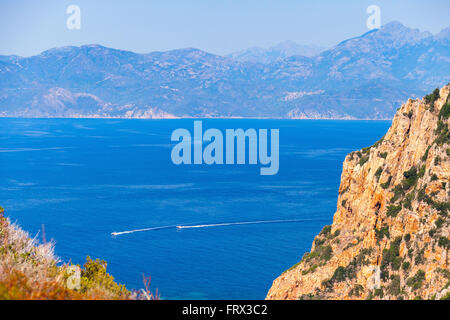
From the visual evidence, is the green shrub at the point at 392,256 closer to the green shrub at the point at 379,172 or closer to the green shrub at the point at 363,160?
the green shrub at the point at 379,172

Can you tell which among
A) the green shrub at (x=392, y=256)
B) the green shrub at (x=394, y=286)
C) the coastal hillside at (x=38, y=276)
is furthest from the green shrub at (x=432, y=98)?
the coastal hillside at (x=38, y=276)

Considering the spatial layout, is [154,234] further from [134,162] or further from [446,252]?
[134,162]

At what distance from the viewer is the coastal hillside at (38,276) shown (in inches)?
456

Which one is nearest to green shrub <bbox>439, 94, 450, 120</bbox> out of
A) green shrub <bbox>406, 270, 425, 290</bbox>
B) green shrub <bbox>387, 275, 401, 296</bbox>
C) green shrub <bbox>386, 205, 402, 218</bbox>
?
green shrub <bbox>386, 205, 402, 218</bbox>

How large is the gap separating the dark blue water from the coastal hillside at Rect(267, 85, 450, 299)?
1533cm

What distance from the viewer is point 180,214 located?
108 metres

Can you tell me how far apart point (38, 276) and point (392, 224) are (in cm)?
3874

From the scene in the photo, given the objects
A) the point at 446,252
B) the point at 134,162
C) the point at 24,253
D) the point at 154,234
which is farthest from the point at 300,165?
the point at 24,253

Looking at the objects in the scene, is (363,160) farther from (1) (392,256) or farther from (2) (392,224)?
(1) (392,256)

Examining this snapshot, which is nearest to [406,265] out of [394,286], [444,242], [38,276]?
[394,286]

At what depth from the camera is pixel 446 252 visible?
39219 mm

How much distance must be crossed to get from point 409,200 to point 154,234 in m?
54.7

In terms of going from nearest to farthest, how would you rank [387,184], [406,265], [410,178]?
1. [406,265]
2. [410,178]
3. [387,184]

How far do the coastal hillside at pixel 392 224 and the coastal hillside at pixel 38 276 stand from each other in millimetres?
26298
